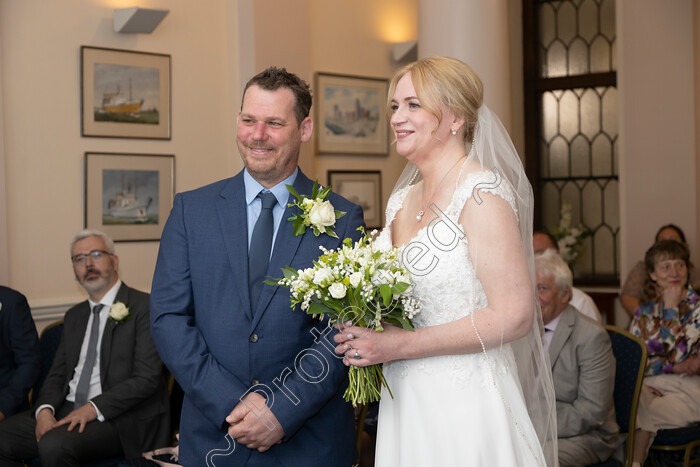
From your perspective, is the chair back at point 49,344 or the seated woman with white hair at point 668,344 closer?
the seated woman with white hair at point 668,344

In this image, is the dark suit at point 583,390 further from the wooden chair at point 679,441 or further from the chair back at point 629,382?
the wooden chair at point 679,441

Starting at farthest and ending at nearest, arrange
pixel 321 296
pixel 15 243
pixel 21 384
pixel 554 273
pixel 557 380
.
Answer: pixel 15 243 < pixel 21 384 < pixel 554 273 < pixel 557 380 < pixel 321 296

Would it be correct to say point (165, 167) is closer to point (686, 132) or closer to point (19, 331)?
point (19, 331)

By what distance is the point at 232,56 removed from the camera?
7.12m

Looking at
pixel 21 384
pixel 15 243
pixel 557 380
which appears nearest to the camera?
pixel 557 380

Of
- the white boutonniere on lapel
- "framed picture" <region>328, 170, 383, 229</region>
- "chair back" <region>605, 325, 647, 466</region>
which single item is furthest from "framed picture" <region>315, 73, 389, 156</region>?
the white boutonniere on lapel

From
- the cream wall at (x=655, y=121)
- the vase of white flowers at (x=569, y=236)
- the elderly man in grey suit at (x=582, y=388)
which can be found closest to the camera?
the elderly man in grey suit at (x=582, y=388)

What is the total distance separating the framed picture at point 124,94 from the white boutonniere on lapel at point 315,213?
14.0ft

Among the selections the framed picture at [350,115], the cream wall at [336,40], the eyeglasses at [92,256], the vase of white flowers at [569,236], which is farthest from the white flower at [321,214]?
the vase of white flowers at [569,236]

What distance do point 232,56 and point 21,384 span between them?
134 inches

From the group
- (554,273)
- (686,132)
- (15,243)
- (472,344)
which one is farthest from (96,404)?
(686,132)

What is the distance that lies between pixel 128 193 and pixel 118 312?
2.13m

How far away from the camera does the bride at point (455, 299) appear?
229cm

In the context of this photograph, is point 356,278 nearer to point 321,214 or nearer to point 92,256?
point 321,214
